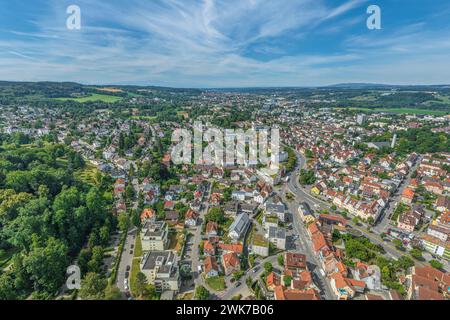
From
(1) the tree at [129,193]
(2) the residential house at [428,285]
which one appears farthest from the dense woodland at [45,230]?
(2) the residential house at [428,285]

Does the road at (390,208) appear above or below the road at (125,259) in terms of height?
above

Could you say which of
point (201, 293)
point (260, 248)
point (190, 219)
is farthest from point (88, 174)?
point (260, 248)

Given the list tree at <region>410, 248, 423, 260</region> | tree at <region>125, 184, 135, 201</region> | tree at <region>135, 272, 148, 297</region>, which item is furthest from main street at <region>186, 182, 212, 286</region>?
tree at <region>410, 248, 423, 260</region>

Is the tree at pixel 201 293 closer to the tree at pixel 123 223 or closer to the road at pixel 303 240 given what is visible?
the road at pixel 303 240

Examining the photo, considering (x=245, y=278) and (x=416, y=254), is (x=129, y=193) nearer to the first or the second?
(x=245, y=278)

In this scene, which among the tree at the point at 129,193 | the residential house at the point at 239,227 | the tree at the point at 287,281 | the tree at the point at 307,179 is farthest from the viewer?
the tree at the point at 307,179

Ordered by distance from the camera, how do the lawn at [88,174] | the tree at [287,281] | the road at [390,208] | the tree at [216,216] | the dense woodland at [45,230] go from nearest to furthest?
the dense woodland at [45,230] → the tree at [287,281] → the tree at [216,216] → the road at [390,208] → the lawn at [88,174]

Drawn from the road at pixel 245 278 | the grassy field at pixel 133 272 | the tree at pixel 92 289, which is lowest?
the road at pixel 245 278
